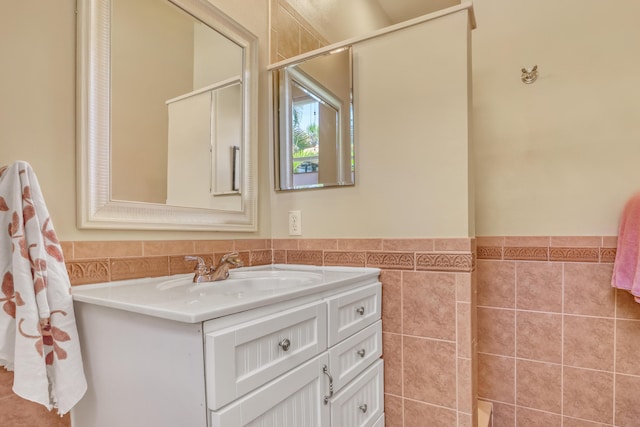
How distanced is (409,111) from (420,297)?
75 cm

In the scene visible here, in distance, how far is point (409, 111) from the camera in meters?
1.36

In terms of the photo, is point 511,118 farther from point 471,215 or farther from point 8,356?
point 8,356

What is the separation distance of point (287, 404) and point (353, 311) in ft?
1.36

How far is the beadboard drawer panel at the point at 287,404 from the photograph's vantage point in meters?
0.69

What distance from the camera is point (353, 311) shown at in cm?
117

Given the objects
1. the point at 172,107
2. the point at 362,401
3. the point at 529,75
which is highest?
the point at 529,75

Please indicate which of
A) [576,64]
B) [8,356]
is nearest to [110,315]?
[8,356]

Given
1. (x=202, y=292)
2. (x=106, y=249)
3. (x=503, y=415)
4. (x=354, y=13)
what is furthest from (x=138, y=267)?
(x=354, y=13)

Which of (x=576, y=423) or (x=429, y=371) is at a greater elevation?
(x=429, y=371)

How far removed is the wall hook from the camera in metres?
1.63

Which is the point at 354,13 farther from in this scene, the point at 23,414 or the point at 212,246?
the point at 23,414

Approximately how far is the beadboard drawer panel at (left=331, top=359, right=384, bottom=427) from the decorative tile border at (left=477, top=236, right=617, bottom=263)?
33.8 inches

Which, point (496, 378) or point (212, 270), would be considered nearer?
point (212, 270)

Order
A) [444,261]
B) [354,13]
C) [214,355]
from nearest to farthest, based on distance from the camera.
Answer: [214,355], [444,261], [354,13]
